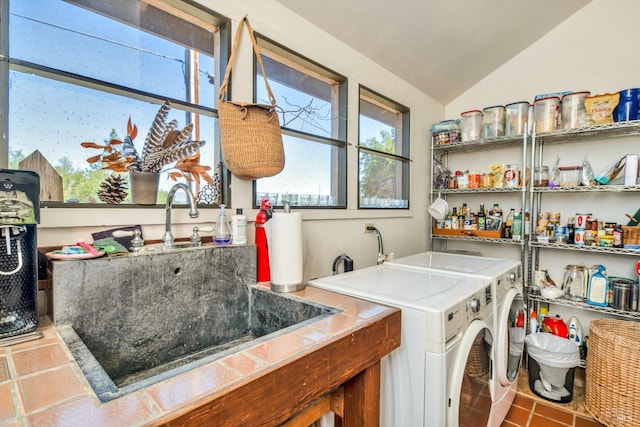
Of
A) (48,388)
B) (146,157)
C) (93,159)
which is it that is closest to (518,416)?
(48,388)

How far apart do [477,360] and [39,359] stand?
1433 millimetres

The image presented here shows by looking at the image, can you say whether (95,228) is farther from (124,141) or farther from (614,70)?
(614,70)

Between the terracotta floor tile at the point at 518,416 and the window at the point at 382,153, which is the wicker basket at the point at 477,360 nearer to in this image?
the terracotta floor tile at the point at 518,416

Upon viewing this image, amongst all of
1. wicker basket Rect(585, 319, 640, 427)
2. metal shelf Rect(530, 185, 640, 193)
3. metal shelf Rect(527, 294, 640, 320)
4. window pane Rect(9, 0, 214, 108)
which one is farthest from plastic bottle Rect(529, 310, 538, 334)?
window pane Rect(9, 0, 214, 108)

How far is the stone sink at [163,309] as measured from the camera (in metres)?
0.92

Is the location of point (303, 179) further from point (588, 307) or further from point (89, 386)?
point (588, 307)

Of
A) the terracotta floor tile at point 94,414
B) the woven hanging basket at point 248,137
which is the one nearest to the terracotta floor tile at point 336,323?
the terracotta floor tile at point 94,414

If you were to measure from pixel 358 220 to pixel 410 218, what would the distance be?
2.51 feet

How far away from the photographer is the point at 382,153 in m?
2.52

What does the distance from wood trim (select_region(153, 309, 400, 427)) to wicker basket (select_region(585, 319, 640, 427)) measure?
156cm

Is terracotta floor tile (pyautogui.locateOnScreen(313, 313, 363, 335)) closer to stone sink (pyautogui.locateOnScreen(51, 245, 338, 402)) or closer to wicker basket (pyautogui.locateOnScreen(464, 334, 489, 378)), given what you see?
stone sink (pyautogui.locateOnScreen(51, 245, 338, 402))

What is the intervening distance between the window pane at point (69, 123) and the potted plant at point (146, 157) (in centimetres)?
3

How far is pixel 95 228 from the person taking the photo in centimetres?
113

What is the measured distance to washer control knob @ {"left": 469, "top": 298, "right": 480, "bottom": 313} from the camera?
1.29 metres
